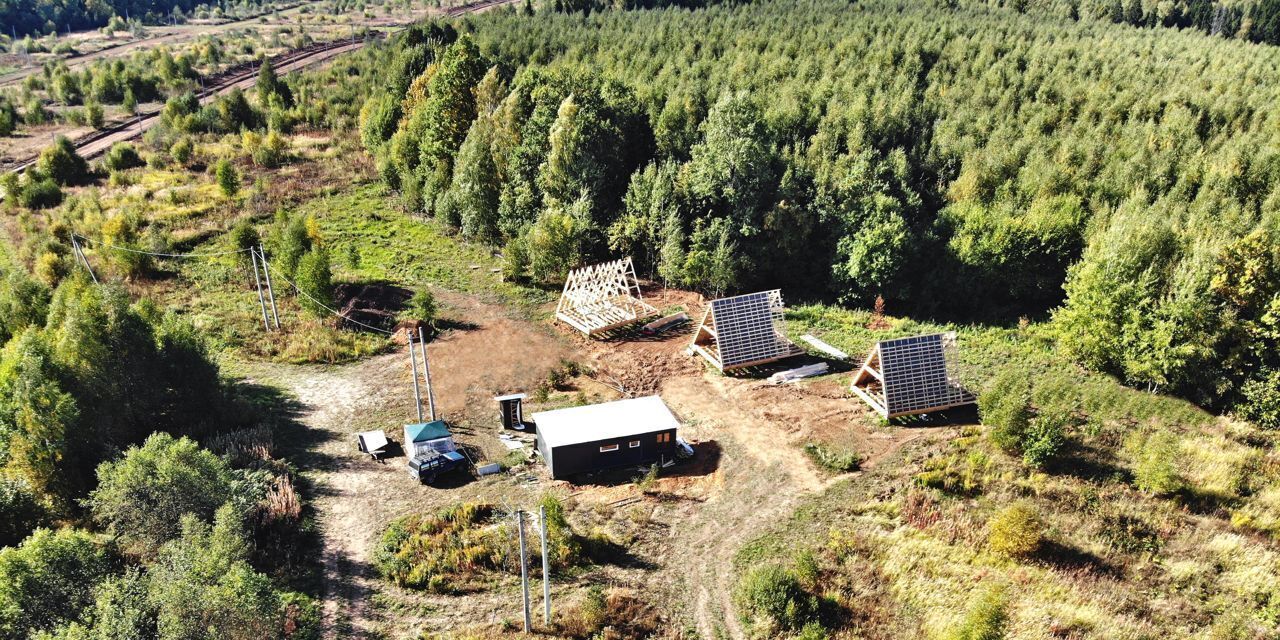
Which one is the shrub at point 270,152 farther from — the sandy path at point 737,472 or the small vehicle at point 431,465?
the sandy path at point 737,472

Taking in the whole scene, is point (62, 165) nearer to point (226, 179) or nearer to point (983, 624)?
point (226, 179)

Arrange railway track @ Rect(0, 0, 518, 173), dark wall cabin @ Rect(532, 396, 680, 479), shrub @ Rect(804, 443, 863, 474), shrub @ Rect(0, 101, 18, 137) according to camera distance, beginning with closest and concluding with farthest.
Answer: dark wall cabin @ Rect(532, 396, 680, 479)
shrub @ Rect(804, 443, 863, 474)
railway track @ Rect(0, 0, 518, 173)
shrub @ Rect(0, 101, 18, 137)

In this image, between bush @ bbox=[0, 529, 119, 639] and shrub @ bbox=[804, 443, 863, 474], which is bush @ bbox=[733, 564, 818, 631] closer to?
shrub @ bbox=[804, 443, 863, 474]

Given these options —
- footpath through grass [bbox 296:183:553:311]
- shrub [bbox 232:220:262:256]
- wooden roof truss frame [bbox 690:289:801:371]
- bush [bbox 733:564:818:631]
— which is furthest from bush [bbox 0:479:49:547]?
wooden roof truss frame [bbox 690:289:801:371]

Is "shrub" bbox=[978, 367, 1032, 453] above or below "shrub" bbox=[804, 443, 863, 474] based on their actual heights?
above

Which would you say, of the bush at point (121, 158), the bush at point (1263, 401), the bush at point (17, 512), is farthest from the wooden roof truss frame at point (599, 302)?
the bush at point (121, 158)
